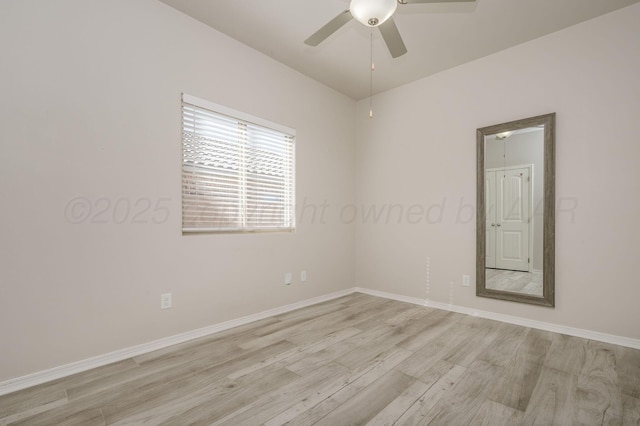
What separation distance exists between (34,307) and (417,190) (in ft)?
12.0

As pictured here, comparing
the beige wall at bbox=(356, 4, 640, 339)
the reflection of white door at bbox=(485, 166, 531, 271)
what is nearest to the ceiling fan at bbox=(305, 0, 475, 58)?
the beige wall at bbox=(356, 4, 640, 339)

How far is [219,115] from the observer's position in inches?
114

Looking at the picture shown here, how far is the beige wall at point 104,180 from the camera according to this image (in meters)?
1.88

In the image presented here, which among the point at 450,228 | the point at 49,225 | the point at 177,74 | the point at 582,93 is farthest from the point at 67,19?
the point at 582,93

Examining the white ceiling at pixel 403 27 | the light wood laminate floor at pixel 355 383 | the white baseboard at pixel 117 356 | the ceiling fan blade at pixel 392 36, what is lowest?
the light wood laminate floor at pixel 355 383

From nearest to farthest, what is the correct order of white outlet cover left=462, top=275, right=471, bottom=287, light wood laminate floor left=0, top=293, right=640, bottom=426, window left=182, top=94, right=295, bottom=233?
light wood laminate floor left=0, top=293, right=640, bottom=426 → window left=182, top=94, right=295, bottom=233 → white outlet cover left=462, top=275, right=471, bottom=287

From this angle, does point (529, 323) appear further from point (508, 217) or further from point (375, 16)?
point (375, 16)

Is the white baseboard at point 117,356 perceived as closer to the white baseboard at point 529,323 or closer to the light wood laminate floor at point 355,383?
the light wood laminate floor at point 355,383

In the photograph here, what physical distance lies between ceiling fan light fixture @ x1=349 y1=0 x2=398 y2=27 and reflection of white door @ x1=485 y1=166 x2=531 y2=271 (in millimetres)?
2148

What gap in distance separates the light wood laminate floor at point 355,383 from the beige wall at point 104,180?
29 cm

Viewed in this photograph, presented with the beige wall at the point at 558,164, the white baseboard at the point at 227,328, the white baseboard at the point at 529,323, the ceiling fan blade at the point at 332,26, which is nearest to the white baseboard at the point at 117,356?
the white baseboard at the point at 227,328

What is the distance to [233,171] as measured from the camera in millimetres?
2994

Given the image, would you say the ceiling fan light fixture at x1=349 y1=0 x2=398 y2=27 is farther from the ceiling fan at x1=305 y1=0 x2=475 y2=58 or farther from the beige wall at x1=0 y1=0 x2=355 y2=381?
the beige wall at x1=0 y1=0 x2=355 y2=381

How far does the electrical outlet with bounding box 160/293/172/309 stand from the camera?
247 cm
